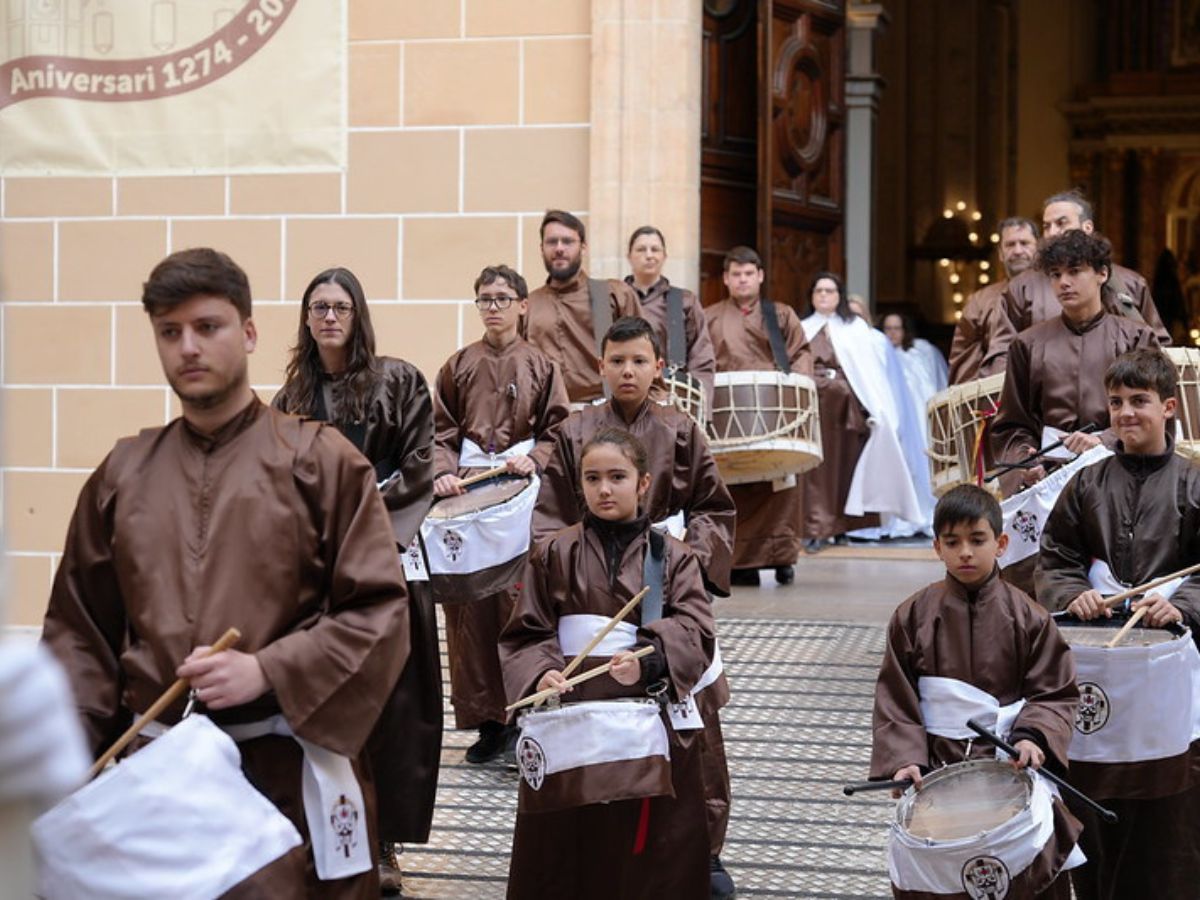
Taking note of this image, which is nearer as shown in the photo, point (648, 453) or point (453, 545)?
point (648, 453)

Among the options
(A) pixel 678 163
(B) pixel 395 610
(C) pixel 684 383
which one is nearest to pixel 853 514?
(A) pixel 678 163

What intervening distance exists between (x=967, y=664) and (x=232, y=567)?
1946mm

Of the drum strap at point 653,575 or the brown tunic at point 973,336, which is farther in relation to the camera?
the brown tunic at point 973,336

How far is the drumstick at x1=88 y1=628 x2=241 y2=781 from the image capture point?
369 cm

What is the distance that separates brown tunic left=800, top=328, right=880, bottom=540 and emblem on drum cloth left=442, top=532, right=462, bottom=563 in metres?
5.93

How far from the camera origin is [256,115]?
1107 centimetres

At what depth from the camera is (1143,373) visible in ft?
18.0

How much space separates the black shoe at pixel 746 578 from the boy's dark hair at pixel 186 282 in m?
6.98

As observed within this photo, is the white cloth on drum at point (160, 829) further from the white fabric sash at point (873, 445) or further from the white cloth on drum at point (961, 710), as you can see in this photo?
the white fabric sash at point (873, 445)

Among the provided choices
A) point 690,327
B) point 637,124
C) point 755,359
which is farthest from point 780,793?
point 637,124

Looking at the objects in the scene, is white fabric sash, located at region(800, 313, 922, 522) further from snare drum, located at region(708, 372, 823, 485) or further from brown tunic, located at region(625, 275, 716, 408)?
A: brown tunic, located at region(625, 275, 716, 408)

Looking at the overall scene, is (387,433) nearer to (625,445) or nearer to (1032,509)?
(625,445)

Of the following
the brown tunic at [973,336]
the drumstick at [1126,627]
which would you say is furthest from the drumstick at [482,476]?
the brown tunic at [973,336]

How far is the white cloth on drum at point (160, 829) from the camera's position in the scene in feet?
11.7
